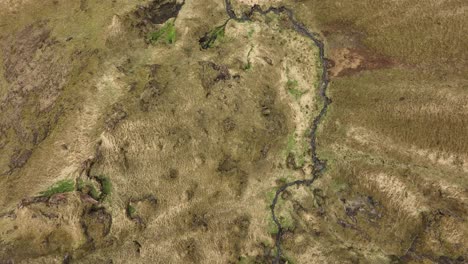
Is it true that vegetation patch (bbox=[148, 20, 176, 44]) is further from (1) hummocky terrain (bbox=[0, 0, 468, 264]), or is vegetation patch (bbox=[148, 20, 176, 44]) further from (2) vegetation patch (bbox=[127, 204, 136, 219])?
(2) vegetation patch (bbox=[127, 204, 136, 219])

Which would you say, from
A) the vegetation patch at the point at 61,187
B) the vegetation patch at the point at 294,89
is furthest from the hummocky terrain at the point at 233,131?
the vegetation patch at the point at 294,89

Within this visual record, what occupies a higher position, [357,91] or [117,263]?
[357,91]

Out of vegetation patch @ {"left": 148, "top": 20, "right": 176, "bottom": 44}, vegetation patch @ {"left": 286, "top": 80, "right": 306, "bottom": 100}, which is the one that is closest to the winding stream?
vegetation patch @ {"left": 286, "top": 80, "right": 306, "bottom": 100}

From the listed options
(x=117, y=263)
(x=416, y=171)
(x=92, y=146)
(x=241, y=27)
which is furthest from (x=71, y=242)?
(x=416, y=171)

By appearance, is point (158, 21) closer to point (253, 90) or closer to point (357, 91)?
point (253, 90)

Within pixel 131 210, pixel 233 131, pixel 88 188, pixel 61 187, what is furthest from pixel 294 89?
pixel 61 187

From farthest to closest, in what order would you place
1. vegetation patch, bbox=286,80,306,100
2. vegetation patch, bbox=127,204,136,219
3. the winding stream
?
vegetation patch, bbox=286,80,306,100 → the winding stream → vegetation patch, bbox=127,204,136,219
